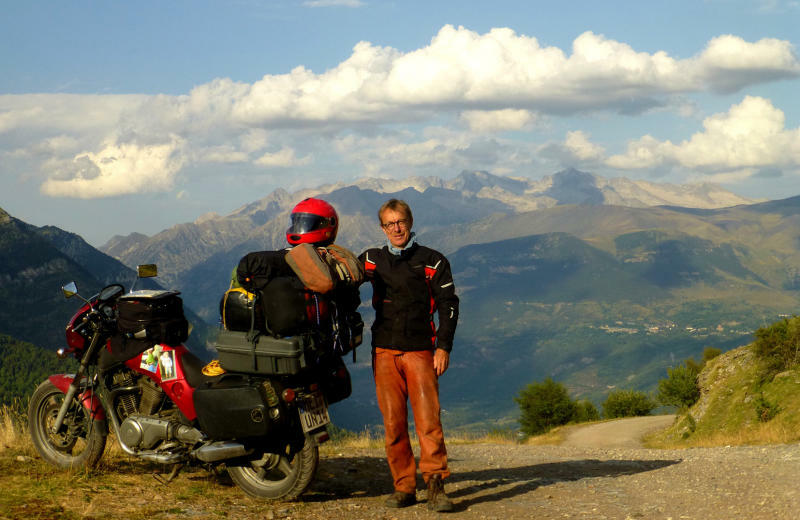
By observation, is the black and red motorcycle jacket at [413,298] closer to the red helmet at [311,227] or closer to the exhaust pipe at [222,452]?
the red helmet at [311,227]

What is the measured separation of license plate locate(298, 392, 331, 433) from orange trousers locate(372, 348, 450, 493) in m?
0.58

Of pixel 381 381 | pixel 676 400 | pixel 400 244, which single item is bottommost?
pixel 676 400

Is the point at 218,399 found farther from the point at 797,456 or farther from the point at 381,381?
the point at 797,456

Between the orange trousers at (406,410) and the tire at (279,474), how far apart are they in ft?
2.60

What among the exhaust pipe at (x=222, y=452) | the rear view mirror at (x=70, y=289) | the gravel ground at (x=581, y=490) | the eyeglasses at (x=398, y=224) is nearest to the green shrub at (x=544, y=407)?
the gravel ground at (x=581, y=490)

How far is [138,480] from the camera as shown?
Result: 7.71 metres

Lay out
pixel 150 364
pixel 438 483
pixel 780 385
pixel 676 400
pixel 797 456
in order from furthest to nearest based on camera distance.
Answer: pixel 676 400 → pixel 780 385 → pixel 797 456 → pixel 150 364 → pixel 438 483

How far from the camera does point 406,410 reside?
7223 millimetres

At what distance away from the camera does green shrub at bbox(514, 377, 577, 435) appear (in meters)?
71.4

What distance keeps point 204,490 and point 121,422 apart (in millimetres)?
1215

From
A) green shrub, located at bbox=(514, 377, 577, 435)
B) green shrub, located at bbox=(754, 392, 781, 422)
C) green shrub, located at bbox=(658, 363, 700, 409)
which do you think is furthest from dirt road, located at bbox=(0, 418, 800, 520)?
green shrub, located at bbox=(514, 377, 577, 435)

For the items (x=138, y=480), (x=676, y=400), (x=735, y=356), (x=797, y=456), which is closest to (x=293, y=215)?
(x=138, y=480)

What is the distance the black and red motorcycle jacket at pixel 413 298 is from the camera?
7.04 m

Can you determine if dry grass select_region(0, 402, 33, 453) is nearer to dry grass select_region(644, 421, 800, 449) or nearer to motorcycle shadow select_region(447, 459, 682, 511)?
motorcycle shadow select_region(447, 459, 682, 511)
